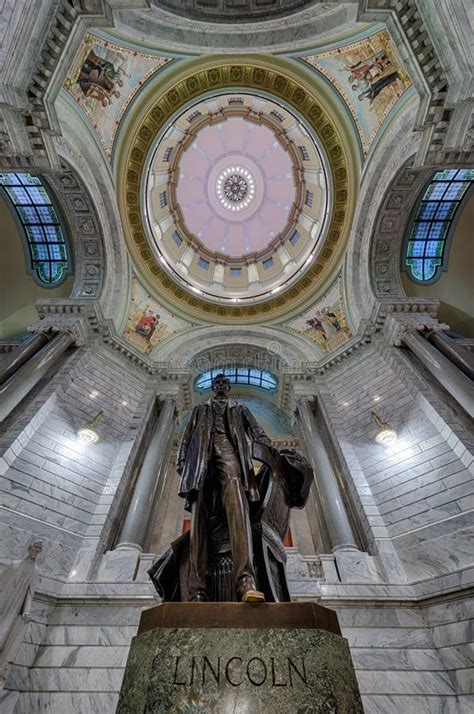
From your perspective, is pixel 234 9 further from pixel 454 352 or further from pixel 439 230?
pixel 454 352

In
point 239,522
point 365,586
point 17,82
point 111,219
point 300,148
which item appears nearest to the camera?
point 239,522

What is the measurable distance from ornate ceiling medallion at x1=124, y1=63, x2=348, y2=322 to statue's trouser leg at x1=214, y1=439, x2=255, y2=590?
13522 millimetres

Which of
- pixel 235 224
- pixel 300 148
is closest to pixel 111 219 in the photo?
pixel 300 148

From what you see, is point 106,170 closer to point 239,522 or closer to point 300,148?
point 300,148

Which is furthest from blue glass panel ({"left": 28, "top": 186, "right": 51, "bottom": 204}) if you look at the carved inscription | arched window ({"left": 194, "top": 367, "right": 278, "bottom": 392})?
the carved inscription

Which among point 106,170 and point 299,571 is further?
point 106,170

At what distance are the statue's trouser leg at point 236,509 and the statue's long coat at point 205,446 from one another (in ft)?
0.29

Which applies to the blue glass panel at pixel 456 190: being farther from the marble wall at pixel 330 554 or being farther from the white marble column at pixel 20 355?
the white marble column at pixel 20 355

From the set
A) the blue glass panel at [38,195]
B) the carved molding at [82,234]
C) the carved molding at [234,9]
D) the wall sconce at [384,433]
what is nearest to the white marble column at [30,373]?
the carved molding at [82,234]

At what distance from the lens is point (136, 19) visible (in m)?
8.43

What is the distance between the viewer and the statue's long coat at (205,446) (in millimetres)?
3139

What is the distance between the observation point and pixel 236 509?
9.42ft

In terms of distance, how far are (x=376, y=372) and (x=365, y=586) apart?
6.46 metres

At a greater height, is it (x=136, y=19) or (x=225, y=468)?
(x=136, y=19)
